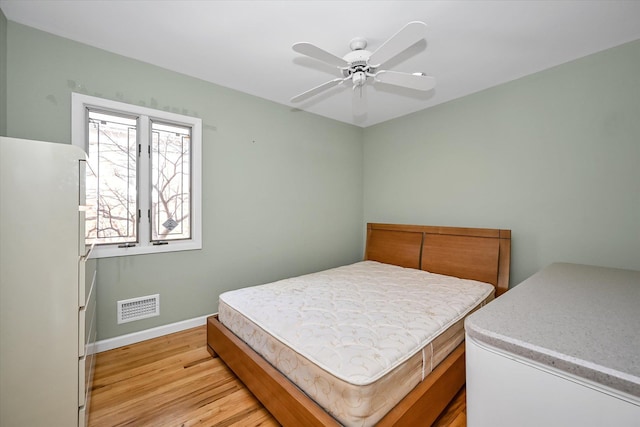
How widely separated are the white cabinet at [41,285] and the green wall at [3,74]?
3.42ft

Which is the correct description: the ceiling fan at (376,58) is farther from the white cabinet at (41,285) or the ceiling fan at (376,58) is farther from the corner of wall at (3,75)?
the corner of wall at (3,75)

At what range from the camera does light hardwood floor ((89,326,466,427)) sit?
152 cm

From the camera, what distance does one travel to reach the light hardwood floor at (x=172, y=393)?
1521 mm

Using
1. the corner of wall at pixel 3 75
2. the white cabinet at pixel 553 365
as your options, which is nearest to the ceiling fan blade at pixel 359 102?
the white cabinet at pixel 553 365

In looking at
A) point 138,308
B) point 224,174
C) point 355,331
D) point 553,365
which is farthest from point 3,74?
point 553,365

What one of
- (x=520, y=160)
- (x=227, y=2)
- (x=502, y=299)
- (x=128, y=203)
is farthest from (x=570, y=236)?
(x=128, y=203)

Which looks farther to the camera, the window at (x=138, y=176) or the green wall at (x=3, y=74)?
the window at (x=138, y=176)

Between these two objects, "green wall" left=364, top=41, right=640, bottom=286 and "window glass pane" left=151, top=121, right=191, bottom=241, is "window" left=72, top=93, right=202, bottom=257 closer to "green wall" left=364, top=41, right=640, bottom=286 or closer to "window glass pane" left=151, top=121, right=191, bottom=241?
"window glass pane" left=151, top=121, right=191, bottom=241

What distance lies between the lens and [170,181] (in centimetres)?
258

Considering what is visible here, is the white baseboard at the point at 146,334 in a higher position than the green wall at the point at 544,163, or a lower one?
lower

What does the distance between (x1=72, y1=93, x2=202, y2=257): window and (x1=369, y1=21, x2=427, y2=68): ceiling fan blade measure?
1858 millimetres

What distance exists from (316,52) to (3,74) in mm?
2123

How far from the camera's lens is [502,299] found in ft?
3.95

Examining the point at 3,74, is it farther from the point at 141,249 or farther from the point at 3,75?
the point at 141,249
